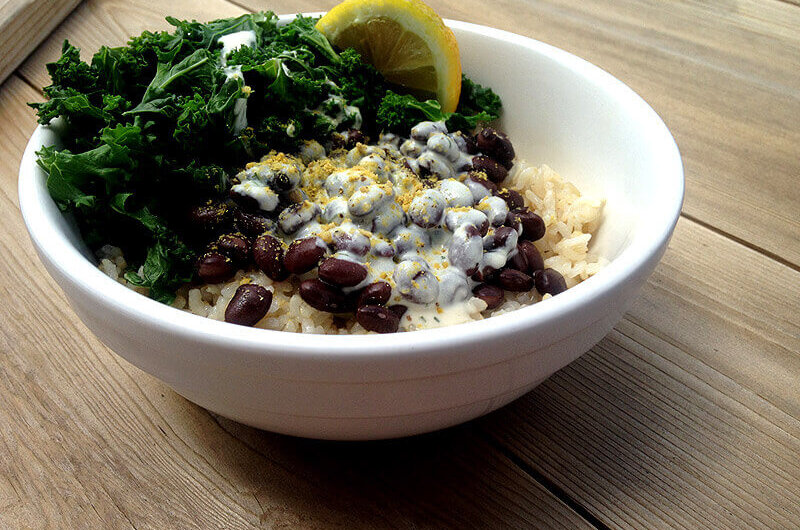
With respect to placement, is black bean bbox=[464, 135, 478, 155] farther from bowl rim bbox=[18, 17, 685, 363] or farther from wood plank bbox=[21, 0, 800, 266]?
wood plank bbox=[21, 0, 800, 266]

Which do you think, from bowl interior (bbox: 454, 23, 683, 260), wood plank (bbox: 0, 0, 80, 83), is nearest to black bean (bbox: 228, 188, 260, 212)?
bowl interior (bbox: 454, 23, 683, 260)

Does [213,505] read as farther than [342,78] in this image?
No

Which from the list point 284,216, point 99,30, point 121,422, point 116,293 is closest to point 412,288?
point 284,216

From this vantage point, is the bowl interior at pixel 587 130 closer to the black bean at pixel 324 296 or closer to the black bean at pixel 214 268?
the black bean at pixel 324 296

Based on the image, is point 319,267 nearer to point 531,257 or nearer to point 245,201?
point 245,201

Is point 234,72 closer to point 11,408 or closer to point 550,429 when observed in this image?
point 11,408
